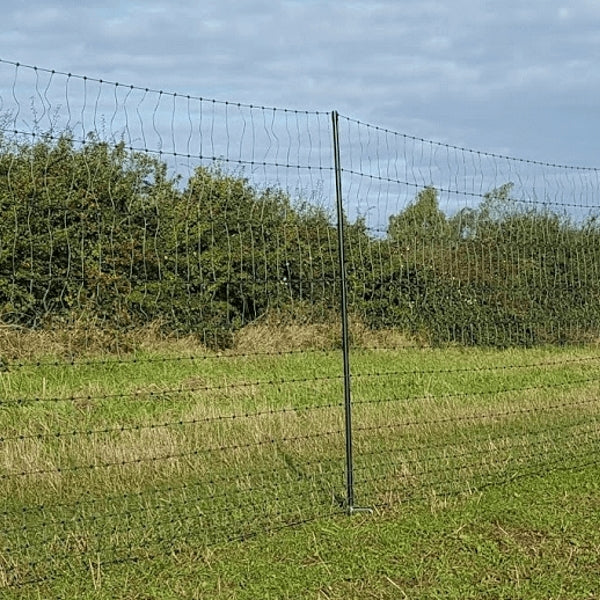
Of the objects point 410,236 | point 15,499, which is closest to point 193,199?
point 410,236

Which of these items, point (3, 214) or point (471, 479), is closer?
point (3, 214)

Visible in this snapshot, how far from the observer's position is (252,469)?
7805mm

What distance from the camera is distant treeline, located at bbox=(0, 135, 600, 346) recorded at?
19.0ft

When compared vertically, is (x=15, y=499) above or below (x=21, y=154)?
below

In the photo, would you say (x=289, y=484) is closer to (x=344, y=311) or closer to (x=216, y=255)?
(x=344, y=311)

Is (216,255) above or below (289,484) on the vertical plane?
above

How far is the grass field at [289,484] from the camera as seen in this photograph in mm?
5371

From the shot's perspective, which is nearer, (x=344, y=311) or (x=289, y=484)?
(x=344, y=311)

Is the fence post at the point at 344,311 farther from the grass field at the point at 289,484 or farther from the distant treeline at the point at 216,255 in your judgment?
the distant treeline at the point at 216,255

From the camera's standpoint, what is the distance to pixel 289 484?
24.2 feet

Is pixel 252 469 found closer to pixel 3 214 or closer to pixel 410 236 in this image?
pixel 410 236

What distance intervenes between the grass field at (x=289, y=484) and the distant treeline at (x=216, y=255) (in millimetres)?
333

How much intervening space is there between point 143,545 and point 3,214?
7.05ft

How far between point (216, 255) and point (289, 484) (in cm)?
195
